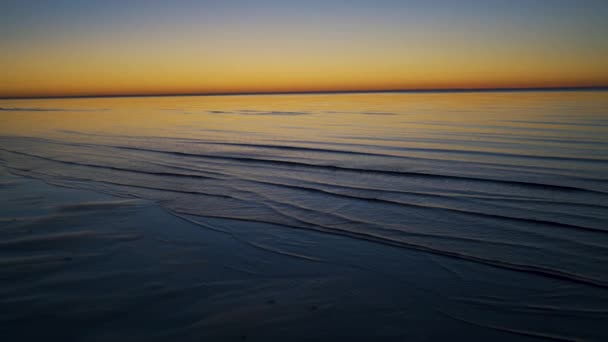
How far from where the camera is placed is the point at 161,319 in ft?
10.5

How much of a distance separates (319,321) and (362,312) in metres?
0.41

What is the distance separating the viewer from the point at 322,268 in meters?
4.29

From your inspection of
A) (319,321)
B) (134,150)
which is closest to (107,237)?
(319,321)

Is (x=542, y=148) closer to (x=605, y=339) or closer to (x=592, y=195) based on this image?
(x=592, y=195)

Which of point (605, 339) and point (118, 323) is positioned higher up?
point (118, 323)

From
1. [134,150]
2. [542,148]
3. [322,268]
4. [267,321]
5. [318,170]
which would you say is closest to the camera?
[267,321]

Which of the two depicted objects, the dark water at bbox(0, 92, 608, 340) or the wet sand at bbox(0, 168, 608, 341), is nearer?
the wet sand at bbox(0, 168, 608, 341)

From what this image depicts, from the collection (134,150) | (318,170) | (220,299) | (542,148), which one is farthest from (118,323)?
(542,148)

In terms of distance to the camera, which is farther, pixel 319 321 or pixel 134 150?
pixel 134 150

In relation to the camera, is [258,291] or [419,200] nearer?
[258,291]

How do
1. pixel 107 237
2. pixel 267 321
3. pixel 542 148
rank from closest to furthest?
1. pixel 267 321
2. pixel 107 237
3. pixel 542 148

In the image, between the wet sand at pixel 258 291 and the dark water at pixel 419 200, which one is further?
the dark water at pixel 419 200

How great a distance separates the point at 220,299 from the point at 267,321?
603 mm

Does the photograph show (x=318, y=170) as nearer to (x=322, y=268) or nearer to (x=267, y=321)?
(x=322, y=268)
